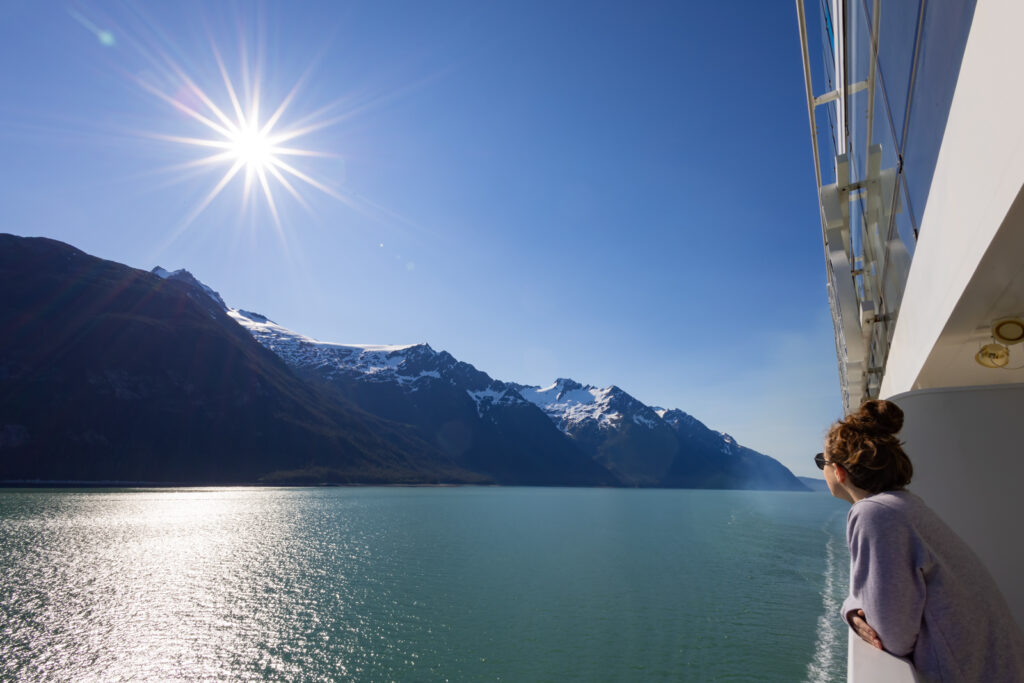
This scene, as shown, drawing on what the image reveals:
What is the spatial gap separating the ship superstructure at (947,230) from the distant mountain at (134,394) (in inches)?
6283

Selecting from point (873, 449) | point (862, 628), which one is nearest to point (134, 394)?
point (862, 628)

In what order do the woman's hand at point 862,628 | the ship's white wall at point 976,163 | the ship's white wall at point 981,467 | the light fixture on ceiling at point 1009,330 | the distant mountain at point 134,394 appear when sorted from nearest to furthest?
the ship's white wall at point 976,163
the woman's hand at point 862,628
the light fixture on ceiling at point 1009,330
the ship's white wall at point 981,467
the distant mountain at point 134,394

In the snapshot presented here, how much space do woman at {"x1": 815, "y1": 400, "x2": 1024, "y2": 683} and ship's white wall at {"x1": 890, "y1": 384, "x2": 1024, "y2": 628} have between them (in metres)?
1.91

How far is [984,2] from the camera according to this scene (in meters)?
2.07

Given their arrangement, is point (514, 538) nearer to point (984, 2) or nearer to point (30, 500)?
point (984, 2)

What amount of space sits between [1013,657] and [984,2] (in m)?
2.83

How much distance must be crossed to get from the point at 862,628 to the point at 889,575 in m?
0.54

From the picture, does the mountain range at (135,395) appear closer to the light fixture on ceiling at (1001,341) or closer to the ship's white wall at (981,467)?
the ship's white wall at (981,467)

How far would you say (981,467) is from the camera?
12.6 feet

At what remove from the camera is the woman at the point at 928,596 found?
225cm

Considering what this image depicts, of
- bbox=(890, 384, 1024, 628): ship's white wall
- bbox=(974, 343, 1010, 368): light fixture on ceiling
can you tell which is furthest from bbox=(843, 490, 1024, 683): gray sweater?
bbox=(974, 343, 1010, 368): light fixture on ceiling

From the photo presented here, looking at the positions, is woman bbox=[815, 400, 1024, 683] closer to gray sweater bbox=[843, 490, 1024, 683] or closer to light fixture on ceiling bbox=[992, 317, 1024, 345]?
gray sweater bbox=[843, 490, 1024, 683]

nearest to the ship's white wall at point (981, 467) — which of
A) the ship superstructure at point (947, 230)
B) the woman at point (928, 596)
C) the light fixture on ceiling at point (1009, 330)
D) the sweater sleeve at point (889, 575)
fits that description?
the ship superstructure at point (947, 230)

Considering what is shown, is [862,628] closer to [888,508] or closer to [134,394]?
[888,508]
